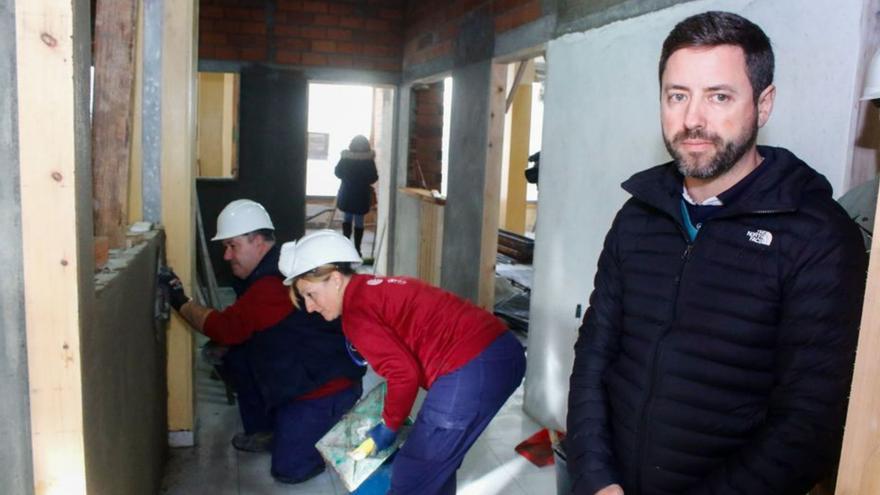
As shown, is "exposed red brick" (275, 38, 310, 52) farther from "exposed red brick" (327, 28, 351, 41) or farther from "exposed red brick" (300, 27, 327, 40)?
"exposed red brick" (327, 28, 351, 41)

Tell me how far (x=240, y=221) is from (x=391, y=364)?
1.24 meters

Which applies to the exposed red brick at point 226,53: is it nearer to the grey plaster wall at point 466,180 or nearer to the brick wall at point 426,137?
the brick wall at point 426,137

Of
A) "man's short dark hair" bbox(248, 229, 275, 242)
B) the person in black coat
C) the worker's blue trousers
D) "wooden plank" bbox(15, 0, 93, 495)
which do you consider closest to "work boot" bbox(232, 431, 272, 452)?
"man's short dark hair" bbox(248, 229, 275, 242)

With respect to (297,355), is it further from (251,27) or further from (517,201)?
(517,201)

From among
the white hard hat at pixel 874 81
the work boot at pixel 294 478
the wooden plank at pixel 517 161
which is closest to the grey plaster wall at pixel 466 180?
the work boot at pixel 294 478

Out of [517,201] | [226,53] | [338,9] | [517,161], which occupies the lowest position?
[517,201]

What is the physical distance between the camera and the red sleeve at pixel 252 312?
2936 millimetres

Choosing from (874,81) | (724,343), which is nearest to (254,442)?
(724,343)

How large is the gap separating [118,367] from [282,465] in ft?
4.38

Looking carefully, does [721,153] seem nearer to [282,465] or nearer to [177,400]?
[282,465]

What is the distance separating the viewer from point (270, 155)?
6762 millimetres

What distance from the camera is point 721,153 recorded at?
130cm

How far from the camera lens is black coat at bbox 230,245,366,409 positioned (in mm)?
2986

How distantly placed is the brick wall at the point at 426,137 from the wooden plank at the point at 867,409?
19.5 feet
